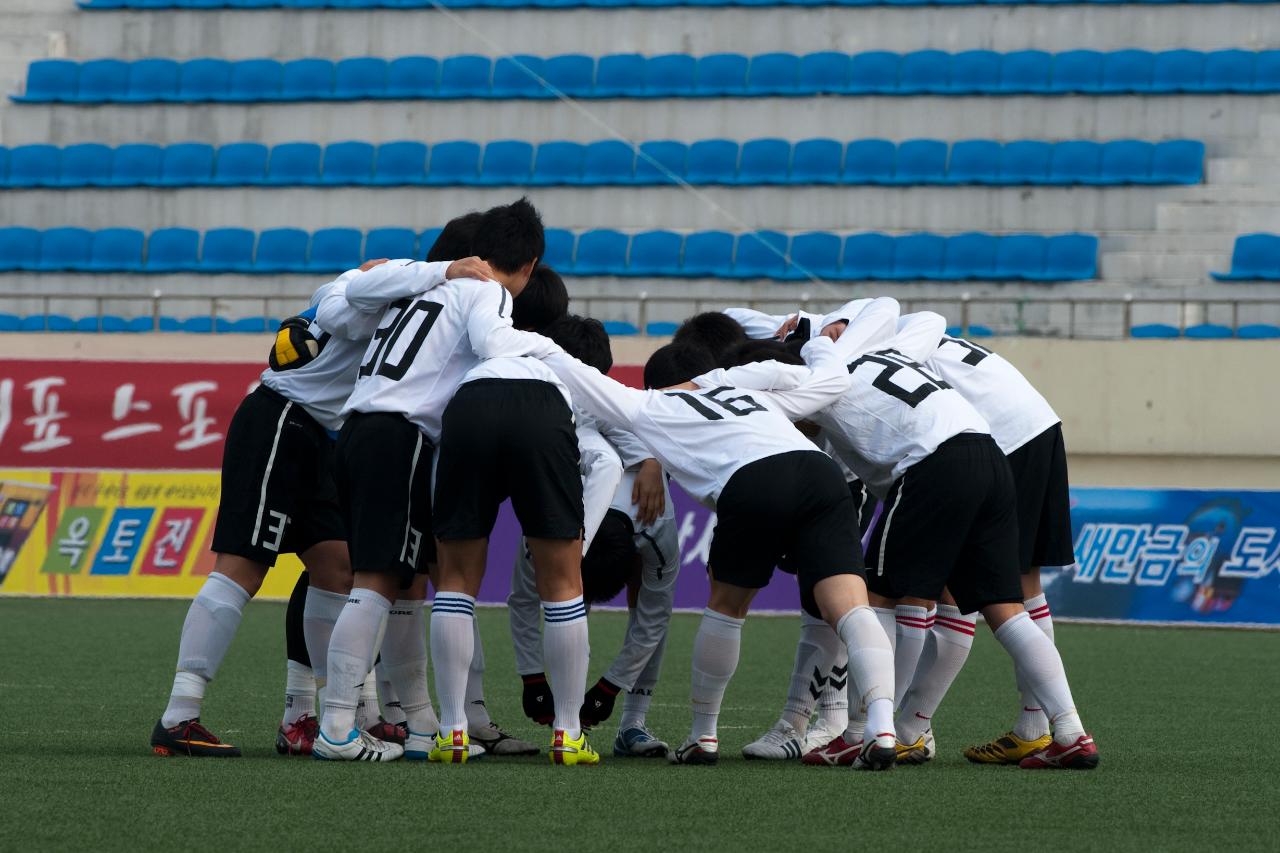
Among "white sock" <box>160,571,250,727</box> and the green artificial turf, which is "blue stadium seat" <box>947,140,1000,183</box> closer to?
the green artificial turf

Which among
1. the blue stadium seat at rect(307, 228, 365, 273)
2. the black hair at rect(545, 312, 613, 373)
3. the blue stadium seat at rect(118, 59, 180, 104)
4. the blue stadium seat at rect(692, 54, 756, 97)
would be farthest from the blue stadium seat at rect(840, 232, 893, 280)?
the black hair at rect(545, 312, 613, 373)

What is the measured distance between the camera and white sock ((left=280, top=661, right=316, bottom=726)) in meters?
5.87

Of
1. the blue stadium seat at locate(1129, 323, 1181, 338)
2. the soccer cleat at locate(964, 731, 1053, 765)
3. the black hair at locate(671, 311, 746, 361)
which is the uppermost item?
the black hair at locate(671, 311, 746, 361)

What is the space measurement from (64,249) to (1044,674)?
1631 cm

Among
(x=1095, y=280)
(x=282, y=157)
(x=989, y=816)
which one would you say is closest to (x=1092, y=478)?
(x=1095, y=280)

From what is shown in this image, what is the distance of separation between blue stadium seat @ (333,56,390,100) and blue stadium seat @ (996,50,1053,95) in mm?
7118

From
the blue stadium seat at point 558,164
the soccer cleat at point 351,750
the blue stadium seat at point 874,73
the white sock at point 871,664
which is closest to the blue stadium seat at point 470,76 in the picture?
the blue stadium seat at point 558,164

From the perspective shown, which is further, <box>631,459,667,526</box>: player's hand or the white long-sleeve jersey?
<box>631,459,667,526</box>: player's hand

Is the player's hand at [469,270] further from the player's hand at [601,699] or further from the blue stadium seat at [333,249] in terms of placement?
the blue stadium seat at [333,249]

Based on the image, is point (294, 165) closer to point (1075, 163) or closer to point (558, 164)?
point (558, 164)

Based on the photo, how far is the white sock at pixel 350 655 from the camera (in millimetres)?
5316

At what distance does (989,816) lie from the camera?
14.3ft

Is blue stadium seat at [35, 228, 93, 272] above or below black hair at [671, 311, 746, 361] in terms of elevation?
below

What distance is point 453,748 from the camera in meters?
5.37
